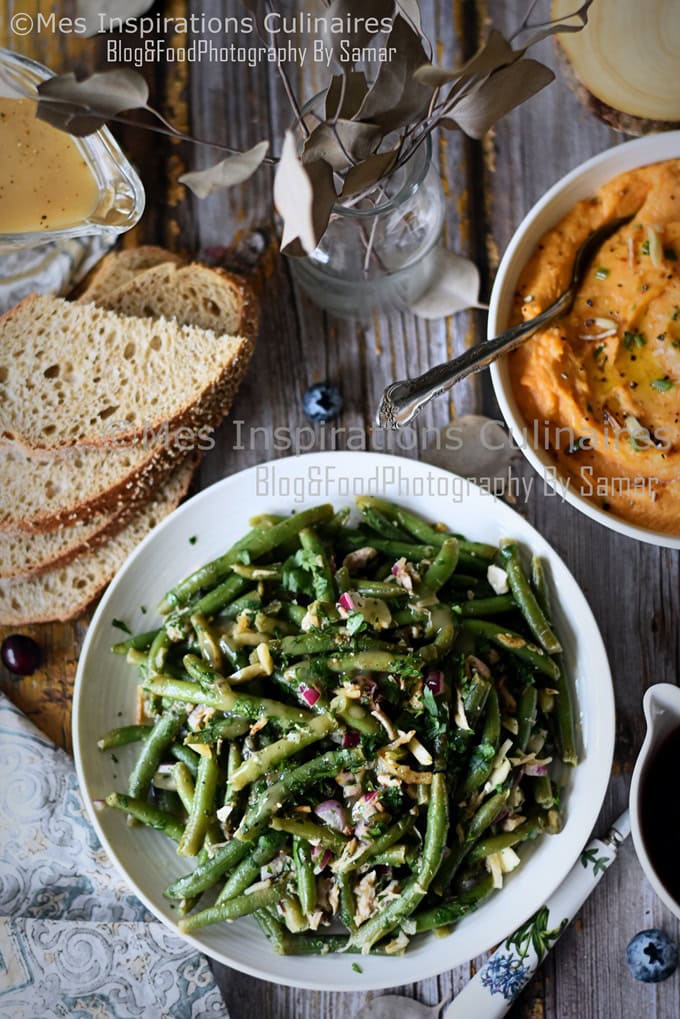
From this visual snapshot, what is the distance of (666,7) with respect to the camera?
3.18 meters

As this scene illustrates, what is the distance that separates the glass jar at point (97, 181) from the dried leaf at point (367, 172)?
114 centimetres

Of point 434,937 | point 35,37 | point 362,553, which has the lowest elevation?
point 434,937

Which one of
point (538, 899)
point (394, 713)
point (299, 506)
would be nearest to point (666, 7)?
point (299, 506)

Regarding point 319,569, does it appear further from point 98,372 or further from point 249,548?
point 98,372

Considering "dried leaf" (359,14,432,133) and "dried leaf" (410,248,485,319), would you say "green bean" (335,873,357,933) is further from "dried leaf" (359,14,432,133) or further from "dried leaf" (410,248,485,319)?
"dried leaf" (359,14,432,133)

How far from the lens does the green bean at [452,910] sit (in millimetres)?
2730

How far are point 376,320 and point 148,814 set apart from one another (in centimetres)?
184

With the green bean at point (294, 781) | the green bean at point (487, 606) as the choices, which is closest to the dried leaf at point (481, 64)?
the green bean at point (487, 606)

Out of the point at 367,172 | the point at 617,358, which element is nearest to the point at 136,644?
the point at 367,172

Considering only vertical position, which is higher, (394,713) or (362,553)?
(362,553)

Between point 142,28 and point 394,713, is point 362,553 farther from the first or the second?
point 142,28

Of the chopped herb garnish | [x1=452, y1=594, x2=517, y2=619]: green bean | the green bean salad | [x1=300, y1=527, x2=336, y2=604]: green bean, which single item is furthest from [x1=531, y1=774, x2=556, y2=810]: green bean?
[x1=300, y1=527, x2=336, y2=604]: green bean

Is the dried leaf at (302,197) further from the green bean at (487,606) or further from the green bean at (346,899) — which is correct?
the green bean at (346,899)

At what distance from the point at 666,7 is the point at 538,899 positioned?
294cm
